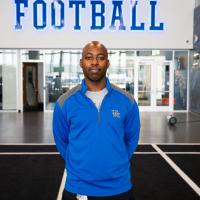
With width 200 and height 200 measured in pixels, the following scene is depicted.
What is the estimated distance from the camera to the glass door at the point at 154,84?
16.1m

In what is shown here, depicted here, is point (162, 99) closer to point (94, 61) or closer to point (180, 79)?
point (180, 79)

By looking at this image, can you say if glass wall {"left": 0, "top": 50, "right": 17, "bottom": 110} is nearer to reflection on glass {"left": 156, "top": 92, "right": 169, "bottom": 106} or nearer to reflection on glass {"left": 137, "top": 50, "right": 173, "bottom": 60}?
reflection on glass {"left": 137, "top": 50, "right": 173, "bottom": 60}

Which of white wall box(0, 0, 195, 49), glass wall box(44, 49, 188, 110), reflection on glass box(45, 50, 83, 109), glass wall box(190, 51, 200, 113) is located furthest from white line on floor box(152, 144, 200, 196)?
reflection on glass box(45, 50, 83, 109)

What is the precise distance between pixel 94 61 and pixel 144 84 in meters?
14.4

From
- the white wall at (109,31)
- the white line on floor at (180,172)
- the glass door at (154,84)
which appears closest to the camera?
the white line on floor at (180,172)

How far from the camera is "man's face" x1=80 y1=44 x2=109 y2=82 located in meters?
1.99

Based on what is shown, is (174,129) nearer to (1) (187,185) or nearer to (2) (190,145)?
(2) (190,145)

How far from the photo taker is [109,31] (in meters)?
15.2

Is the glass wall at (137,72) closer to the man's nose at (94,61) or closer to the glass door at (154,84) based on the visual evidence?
the glass door at (154,84)

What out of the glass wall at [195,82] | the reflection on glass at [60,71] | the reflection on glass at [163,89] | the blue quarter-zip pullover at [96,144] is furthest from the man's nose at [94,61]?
the reflection on glass at [163,89]

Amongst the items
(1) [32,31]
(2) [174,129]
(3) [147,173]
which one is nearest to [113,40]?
(1) [32,31]

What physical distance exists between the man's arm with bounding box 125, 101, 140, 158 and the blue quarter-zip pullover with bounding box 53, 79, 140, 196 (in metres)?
0.07

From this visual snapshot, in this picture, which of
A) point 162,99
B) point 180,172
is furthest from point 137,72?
point 180,172

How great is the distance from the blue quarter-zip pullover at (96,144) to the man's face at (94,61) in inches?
4.8
